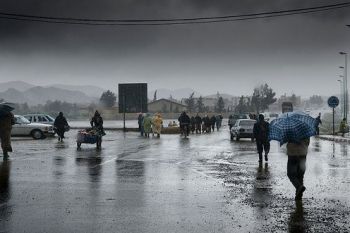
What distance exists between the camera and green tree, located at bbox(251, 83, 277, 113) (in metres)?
152

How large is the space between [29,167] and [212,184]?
6665 mm

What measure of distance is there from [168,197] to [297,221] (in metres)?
3.06

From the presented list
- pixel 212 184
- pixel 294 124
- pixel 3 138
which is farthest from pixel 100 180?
pixel 3 138

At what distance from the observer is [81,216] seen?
319 inches

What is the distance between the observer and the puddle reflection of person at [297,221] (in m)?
7.21

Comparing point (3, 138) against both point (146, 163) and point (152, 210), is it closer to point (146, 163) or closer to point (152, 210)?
point (146, 163)

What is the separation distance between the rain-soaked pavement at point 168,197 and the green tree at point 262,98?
135787 millimetres

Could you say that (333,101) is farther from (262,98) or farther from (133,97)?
(262,98)

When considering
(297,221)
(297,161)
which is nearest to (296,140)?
(297,161)

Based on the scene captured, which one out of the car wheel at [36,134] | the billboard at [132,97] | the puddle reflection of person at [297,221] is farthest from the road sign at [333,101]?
the puddle reflection of person at [297,221]

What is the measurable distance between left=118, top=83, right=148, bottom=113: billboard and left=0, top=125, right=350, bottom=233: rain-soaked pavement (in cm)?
2996

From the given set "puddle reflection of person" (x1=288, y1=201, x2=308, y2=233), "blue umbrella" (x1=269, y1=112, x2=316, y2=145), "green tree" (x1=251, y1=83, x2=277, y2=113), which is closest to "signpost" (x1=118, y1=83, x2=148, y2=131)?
"blue umbrella" (x1=269, y1=112, x2=316, y2=145)

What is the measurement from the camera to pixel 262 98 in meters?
158

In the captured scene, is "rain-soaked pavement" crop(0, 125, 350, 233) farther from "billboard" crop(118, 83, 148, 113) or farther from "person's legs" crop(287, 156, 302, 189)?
"billboard" crop(118, 83, 148, 113)
